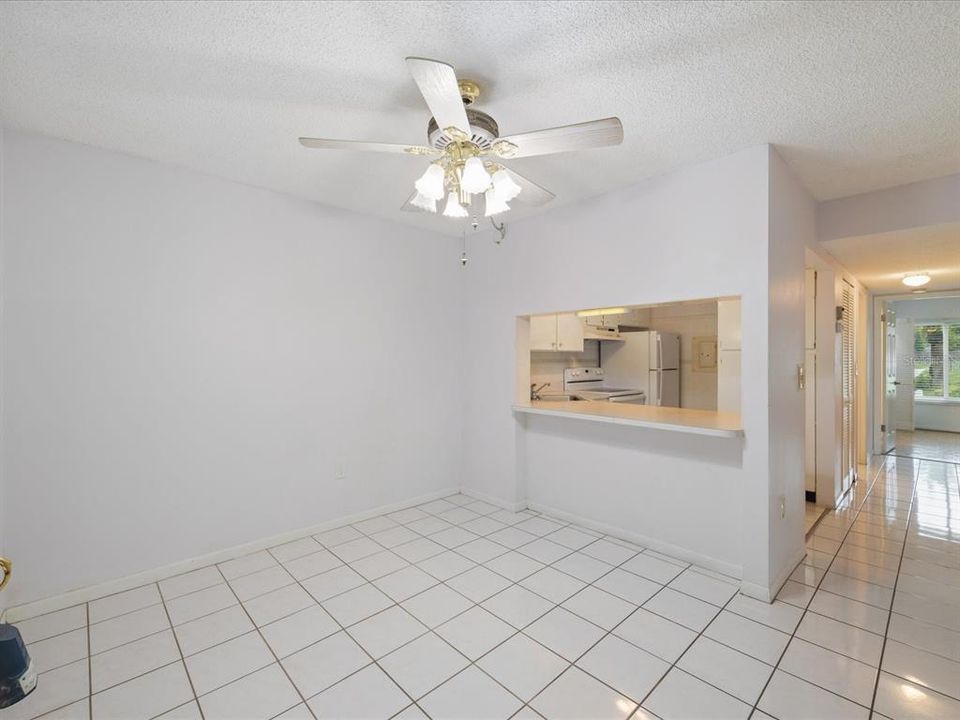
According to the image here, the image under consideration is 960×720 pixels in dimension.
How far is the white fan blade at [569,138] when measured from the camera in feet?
4.74

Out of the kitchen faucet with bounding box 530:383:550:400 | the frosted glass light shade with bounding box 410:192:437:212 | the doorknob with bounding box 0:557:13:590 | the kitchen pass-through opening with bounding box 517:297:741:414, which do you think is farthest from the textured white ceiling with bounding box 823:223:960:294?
the doorknob with bounding box 0:557:13:590

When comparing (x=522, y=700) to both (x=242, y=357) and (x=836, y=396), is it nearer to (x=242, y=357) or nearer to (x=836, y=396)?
(x=242, y=357)

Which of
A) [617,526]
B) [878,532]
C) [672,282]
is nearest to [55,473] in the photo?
[617,526]

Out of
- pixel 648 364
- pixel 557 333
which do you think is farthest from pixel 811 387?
pixel 557 333

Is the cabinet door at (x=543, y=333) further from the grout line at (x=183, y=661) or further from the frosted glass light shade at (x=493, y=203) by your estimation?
the grout line at (x=183, y=661)

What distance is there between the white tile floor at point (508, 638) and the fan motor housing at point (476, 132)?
2.15 metres

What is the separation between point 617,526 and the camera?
9.91 ft

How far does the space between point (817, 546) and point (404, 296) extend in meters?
3.54

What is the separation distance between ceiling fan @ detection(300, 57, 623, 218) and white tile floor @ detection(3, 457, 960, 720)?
77.2 inches

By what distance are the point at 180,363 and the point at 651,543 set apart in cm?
318

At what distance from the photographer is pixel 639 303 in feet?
9.09

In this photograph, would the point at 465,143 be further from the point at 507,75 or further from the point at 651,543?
the point at 651,543

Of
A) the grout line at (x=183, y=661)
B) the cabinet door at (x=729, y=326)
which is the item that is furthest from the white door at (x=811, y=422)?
the grout line at (x=183, y=661)

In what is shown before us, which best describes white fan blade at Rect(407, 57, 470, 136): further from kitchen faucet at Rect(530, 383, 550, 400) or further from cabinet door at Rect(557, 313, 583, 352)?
cabinet door at Rect(557, 313, 583, 352)
